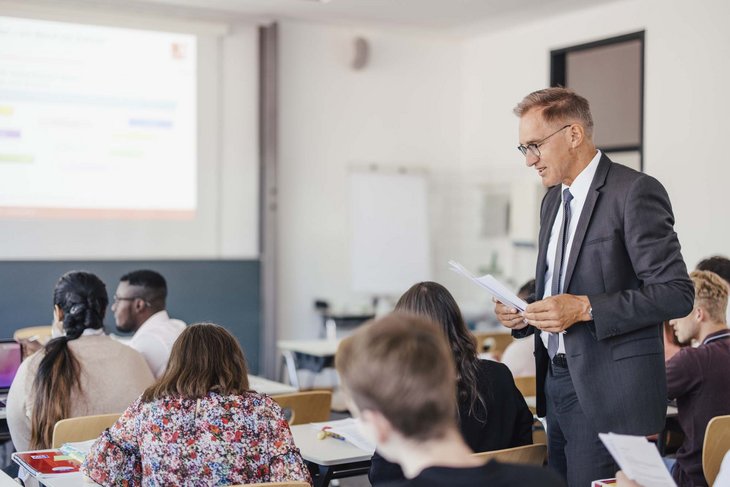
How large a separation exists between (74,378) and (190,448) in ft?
3.57

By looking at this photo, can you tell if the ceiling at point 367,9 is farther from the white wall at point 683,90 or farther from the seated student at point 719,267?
the seated student at point 719,267

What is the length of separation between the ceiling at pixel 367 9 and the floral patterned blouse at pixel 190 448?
4947 mm

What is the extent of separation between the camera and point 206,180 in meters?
7.34

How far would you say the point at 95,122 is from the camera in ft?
22.4

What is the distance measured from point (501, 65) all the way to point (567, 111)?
580cm

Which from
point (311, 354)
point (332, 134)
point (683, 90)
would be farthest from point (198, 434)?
point (332, 134)

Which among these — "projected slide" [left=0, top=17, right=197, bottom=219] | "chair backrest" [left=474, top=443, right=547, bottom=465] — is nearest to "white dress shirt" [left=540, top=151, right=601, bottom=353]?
"chair backrest" [left=474, top=443, right=547, bottom=465]

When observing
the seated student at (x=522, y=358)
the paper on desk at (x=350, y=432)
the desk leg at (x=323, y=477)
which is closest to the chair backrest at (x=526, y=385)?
the seated student at (x=522, y=358)

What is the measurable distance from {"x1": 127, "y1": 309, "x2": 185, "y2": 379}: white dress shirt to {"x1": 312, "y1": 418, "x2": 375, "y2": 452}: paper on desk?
95 cm

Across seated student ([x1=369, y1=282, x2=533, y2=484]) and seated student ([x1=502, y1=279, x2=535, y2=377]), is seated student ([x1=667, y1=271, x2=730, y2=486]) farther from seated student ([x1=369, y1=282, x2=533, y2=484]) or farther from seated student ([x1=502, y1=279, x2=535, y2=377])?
seated student ([x1=502, y1=279, x2=535, y2=377])

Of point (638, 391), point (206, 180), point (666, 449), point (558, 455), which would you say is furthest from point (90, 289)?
point (206, 180)

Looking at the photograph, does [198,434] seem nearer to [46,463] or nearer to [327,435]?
[46,463]

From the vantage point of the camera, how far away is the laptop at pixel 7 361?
3762mm

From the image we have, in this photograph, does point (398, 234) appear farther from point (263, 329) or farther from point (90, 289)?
point (90, 289)
